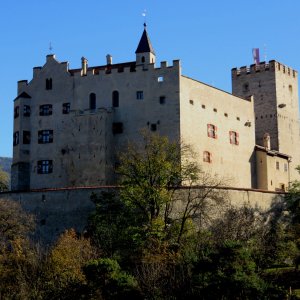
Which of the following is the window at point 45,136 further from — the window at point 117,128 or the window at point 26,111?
the window at point 117,128

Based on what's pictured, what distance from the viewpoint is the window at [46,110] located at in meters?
76.6

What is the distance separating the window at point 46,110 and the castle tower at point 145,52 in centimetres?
998

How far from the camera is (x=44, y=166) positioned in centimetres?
7531

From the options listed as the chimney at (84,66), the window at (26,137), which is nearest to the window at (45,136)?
the window at (26,137)

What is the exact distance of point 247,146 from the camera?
81.2 metres

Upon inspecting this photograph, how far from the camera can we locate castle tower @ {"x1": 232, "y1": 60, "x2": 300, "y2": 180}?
3546 inches

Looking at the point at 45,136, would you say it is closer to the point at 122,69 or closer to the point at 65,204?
the point at 122,69

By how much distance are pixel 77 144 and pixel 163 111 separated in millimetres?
8902

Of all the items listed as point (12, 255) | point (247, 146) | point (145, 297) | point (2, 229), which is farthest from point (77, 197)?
point (247, 146)

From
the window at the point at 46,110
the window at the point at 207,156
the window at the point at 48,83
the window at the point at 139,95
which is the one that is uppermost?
the window at the point at 48,83

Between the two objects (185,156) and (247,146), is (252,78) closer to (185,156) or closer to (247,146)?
(247,146)

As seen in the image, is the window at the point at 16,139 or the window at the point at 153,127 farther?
the window at the point at 16,139

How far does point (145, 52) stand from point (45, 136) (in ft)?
42.7

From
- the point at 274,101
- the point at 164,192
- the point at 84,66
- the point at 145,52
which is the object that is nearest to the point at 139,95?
the point at 145,52
